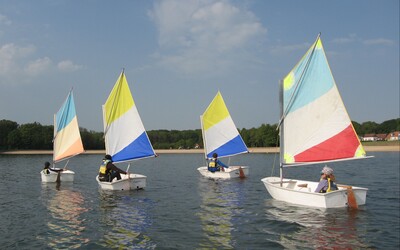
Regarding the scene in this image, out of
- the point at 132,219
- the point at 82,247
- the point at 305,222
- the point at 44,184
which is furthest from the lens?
the point at 44,184

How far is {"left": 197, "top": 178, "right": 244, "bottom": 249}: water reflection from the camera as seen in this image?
1152 cm

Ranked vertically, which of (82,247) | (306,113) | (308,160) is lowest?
(82,247)

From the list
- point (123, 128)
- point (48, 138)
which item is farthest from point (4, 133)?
point (123, 128)

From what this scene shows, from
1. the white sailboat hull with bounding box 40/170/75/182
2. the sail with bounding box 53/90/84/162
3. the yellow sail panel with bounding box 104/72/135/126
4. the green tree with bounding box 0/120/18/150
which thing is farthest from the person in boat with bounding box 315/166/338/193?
the green tree with bounding box 0/120/18/150

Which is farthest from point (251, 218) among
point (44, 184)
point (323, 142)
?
point (44, 184)

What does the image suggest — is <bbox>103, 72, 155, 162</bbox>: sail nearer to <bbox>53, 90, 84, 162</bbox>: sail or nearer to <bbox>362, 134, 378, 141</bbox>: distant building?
<bbox>53, 90, 84, 162</bbox>: sail

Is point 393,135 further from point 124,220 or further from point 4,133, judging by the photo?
point 124,220

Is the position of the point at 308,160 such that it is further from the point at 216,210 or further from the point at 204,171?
the point at 204,171

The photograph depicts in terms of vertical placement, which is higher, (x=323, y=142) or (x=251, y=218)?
Answer: (x=323, y=142)

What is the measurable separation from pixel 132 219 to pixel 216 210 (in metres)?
3.91

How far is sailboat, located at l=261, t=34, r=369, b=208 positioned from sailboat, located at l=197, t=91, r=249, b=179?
48.8 ft

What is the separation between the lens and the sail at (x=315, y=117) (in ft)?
53.5

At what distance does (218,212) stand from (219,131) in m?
17.7

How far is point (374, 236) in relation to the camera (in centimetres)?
1160
